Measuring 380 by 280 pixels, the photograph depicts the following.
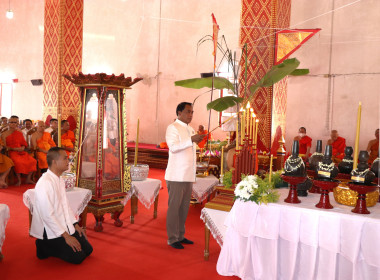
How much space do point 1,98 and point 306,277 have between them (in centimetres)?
1708

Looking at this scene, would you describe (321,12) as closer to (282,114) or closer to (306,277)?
(282,114)

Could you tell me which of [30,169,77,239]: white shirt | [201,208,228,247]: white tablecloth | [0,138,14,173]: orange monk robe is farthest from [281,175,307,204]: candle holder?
[0,138,14,173]: orange monk robe

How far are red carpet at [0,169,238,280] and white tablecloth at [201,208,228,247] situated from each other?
1.04 feet

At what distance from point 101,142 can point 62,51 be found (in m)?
6.82

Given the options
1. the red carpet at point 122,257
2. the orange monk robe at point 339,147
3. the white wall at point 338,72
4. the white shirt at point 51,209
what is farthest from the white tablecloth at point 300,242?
the white wall at point 338,72

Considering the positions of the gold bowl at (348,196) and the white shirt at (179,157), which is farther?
the white shirt at (179,157)

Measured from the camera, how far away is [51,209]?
3221 mm

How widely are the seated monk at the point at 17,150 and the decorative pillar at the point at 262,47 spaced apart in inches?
176

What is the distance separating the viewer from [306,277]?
2.78 metres

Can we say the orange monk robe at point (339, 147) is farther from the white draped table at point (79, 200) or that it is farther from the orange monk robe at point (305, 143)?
the white draped table at point (79, 200)

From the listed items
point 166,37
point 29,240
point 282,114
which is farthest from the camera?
point 166,37

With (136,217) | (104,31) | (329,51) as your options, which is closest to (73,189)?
(136,217)

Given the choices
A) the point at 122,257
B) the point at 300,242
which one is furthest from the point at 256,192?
the point at 122,257

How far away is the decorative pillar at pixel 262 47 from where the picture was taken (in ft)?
25.4
